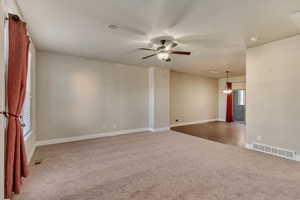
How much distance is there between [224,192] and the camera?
220cm

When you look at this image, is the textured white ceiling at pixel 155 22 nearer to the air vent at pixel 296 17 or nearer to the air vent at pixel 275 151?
the air vent at pixel 296 17

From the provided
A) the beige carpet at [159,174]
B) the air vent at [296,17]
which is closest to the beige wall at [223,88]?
the beige carpet at [159,174]

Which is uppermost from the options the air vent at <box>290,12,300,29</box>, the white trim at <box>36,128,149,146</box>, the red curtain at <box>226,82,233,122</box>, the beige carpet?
the air vent at <box>290,12,300,29</box>

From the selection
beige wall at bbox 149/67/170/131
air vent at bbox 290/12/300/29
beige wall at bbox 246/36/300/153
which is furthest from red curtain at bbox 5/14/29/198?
beige wall at bbox 246/36/300/153

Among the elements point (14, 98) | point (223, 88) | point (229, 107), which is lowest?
point (229, 107)

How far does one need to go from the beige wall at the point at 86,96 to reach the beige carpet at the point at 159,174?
950 millimetres

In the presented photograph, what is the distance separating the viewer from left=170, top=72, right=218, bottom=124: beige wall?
7.59 meters

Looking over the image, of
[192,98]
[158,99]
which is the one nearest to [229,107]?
[192,98]

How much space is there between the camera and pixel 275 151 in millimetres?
3586

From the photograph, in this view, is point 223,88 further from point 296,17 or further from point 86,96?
point 86,96

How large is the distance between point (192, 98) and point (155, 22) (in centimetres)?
613

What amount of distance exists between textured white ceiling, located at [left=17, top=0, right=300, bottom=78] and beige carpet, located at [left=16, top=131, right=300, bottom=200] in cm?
277

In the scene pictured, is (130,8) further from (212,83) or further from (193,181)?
(212,83)

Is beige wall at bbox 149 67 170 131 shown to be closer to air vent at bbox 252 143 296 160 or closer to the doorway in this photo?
air vent at bbox 252 143 296 160
